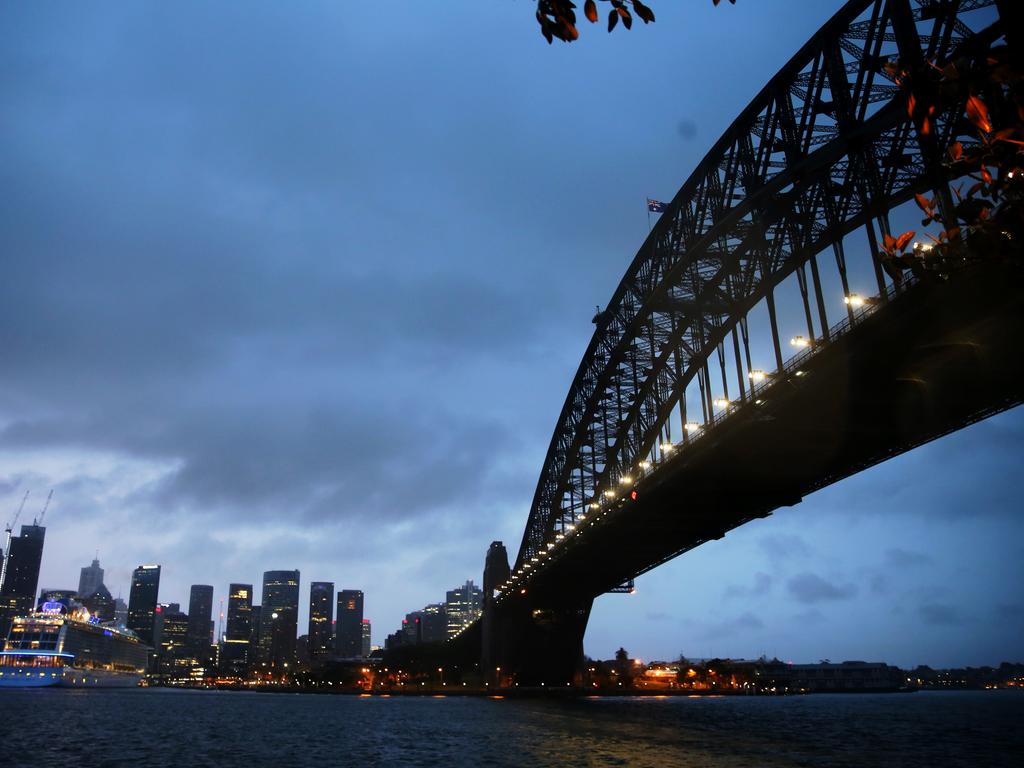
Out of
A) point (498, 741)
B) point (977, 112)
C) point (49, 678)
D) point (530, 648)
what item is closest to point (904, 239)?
point (977, 112)

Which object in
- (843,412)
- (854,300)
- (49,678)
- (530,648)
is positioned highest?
(854,300)

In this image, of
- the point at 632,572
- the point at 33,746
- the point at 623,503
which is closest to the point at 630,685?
the point at 632,572

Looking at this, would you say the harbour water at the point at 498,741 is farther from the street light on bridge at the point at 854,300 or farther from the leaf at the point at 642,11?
the leaf at the point at 642,11

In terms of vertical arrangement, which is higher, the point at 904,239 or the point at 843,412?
the point at 843,412

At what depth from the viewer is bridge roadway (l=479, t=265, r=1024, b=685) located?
3256 cm

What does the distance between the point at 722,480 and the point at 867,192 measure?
23.2 m

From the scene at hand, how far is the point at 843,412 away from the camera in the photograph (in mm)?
43219

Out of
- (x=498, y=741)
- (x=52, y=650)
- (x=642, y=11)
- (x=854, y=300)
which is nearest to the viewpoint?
(x=642, y=11)

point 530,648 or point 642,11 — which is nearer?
point 642,11

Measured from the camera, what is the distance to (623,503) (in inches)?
2584

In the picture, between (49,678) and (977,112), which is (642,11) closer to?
(977,112)

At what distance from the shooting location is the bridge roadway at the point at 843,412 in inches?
1282

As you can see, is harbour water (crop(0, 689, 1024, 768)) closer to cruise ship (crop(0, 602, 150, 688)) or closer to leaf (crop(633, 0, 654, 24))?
leaf (crop(633, 0, 654, 24))

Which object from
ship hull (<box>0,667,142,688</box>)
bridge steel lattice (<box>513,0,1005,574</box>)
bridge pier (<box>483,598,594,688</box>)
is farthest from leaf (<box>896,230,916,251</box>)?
ship hull (<box>0,667,142,688</box>)
